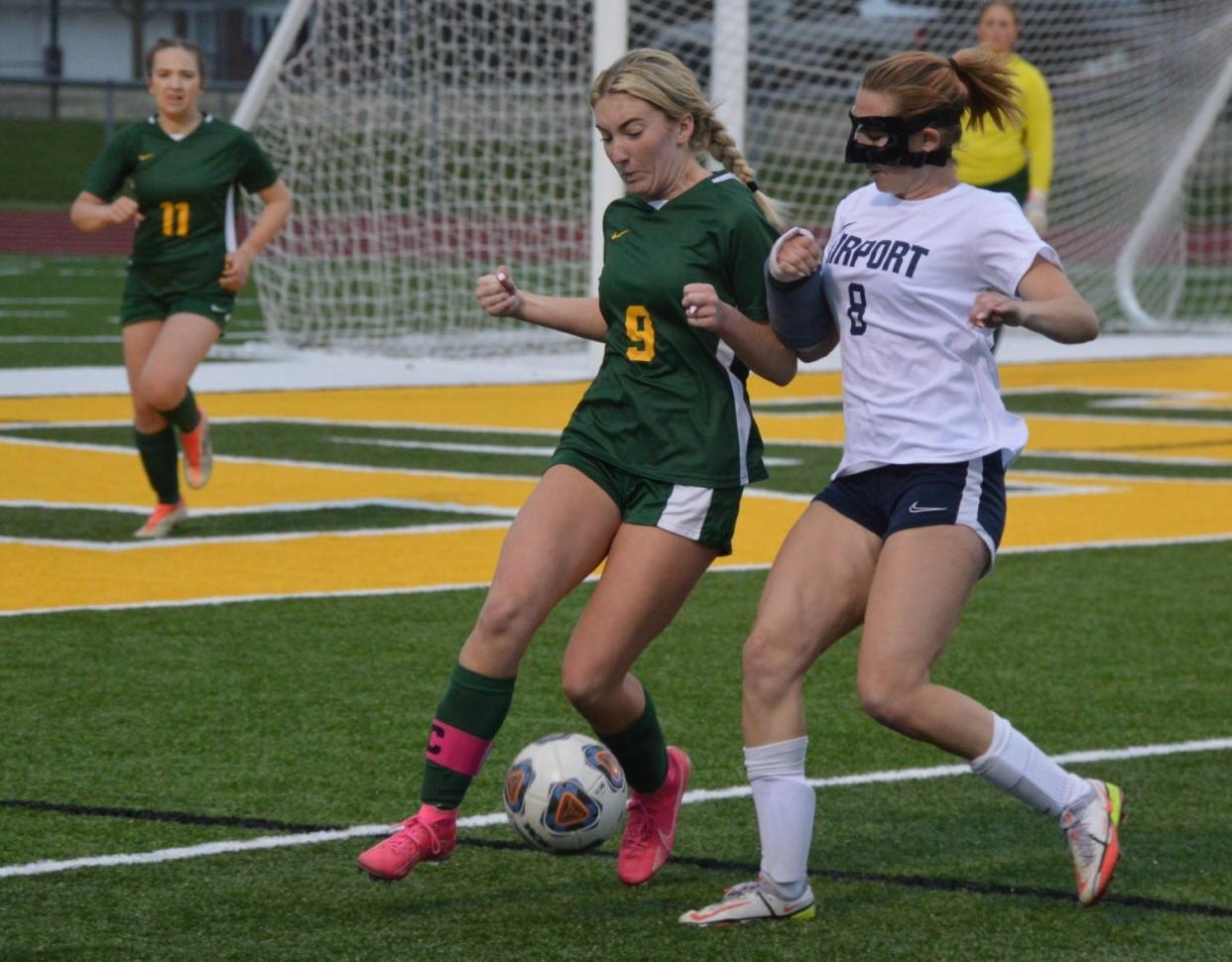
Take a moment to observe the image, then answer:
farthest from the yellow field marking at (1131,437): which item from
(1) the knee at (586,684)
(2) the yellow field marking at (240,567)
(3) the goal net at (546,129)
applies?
(1) the knee at (586,684)

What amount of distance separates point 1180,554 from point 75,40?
172ft

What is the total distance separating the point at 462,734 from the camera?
17.1ft

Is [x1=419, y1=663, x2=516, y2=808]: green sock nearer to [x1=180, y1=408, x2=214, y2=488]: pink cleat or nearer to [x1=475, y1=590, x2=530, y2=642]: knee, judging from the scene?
[x1=475, y1=590, x2=530, y2=642]: knee

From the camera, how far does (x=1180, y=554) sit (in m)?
10.3

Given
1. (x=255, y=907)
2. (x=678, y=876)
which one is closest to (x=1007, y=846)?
(x=678, y=876)

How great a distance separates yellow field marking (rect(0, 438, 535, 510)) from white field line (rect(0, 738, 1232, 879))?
5.19 metres

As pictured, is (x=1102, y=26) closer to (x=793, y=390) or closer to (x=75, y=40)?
(x=793, y=390)

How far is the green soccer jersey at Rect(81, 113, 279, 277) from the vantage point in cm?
1041

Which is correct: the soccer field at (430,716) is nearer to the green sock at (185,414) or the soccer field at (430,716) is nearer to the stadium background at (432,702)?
the stadium background at (432,702)

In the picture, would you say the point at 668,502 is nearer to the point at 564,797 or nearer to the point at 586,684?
the point at 586,684

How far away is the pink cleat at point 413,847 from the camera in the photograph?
16.5 ft

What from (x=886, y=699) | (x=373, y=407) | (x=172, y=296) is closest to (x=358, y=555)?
(x=172, y=296)

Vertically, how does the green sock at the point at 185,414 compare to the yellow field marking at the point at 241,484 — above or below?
above

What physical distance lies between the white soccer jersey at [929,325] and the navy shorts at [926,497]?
28 millimetres
